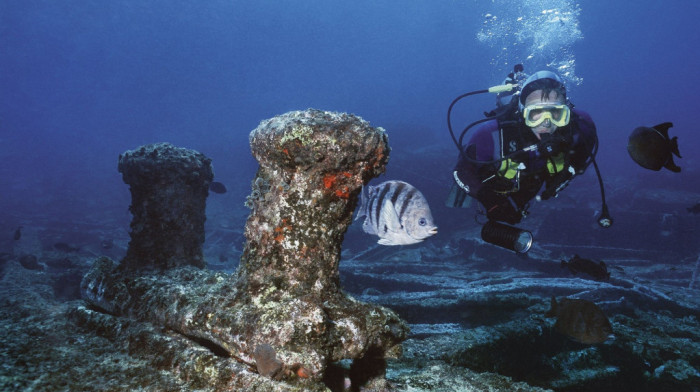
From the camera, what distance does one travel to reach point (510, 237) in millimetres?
3834

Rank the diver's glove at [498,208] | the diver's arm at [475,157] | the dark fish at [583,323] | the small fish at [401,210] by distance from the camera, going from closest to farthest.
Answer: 1. the dark fish at [583,323]
2. the small fish at [401,210]
3. the diver's glove at [498,208]
4. the diver's arm at [475,157]

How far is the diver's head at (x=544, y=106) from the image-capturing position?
13.8ft

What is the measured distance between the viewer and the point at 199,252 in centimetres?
347

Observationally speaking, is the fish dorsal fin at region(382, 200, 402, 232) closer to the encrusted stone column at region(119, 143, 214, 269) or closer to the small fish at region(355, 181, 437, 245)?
the small fish at region(355, 181, 437, 245)

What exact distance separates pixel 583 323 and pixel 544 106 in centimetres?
268

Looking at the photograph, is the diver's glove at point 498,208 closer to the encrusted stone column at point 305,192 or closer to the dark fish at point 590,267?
the dark fish at point 590,267

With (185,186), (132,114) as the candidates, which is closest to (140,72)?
(132,114)

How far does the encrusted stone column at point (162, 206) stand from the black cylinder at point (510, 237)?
3.45 meters

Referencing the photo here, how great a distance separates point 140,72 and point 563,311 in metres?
151

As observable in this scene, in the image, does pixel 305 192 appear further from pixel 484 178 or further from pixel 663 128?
pixel 663 128

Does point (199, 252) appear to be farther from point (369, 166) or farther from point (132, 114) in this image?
point (132, 114)

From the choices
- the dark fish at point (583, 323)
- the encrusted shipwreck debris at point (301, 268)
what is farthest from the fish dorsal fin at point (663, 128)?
the encrusted shipwreck debris at point (301, 268)

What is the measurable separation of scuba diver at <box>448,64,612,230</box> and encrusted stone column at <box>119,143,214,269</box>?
11.2ft

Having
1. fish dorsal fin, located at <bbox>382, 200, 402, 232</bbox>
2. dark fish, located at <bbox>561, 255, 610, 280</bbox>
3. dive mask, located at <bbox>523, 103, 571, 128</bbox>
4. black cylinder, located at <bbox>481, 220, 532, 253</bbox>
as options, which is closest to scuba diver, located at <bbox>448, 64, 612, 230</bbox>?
dive mask, located at <bbox>523, 103, 571, 128</bbox>
